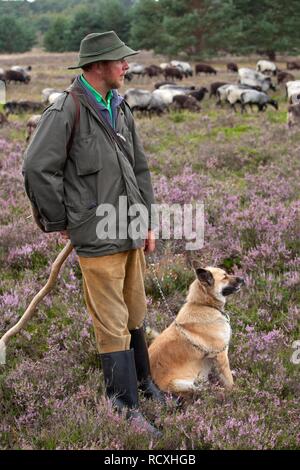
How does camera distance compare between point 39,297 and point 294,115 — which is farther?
point 294,115

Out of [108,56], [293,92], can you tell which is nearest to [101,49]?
[108,56]

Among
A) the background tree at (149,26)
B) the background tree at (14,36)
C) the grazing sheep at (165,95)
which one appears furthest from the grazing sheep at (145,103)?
the background tree at (14,36)

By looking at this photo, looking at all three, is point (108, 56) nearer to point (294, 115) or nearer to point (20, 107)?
point (294, 115)

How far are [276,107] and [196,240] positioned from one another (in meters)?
16.6

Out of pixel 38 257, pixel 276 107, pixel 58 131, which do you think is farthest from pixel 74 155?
pixel 276 107

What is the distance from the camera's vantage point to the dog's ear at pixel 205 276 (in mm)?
4496

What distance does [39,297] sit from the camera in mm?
4449

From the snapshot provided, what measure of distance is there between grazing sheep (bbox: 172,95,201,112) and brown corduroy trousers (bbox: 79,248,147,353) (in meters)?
18.6

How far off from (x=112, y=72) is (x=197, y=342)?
6.99 feet

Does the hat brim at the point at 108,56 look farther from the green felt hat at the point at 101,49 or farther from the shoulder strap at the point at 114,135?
the shoulder strap at the point at 114,135

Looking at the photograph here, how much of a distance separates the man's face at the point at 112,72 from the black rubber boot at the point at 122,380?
6.06ft

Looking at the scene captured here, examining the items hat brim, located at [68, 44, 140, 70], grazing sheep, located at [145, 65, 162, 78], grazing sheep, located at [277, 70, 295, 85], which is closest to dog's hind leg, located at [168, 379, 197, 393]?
hat brim, located at [68, 44, 140, 70]

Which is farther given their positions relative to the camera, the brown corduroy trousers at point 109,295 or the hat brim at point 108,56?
the brown corduroy trousers at point 109,295

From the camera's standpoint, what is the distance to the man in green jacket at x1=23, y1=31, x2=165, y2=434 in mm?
3625
